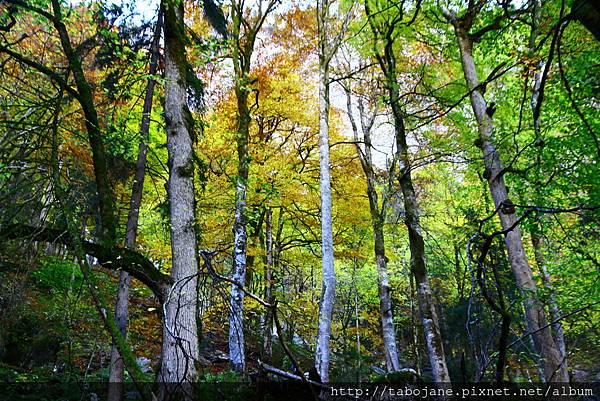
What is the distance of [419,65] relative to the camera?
31.0ft

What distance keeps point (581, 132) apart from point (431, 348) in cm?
512

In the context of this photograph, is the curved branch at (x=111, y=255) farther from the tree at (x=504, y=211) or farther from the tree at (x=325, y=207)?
the tree at (x=504, y=211)

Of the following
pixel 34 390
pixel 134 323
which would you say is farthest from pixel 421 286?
pixel 134 323

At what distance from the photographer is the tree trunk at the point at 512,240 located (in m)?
5.80

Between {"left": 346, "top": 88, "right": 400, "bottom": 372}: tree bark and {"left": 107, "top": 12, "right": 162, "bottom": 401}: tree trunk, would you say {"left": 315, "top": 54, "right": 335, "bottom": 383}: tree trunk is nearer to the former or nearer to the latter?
{"left": 346, "top": 88, "right": 400, "bottom": 372}: tree bark

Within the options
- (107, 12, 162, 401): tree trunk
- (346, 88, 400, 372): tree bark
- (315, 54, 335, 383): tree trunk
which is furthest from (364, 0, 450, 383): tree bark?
(107, 12, 162, 401): tree trunk

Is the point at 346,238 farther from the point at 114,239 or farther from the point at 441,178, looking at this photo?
the point at 114,239

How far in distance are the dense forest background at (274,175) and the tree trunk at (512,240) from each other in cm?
4

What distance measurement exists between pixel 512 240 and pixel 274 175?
648 cm

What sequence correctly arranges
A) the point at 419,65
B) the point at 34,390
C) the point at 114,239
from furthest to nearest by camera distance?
the point at 419,65, the point at 34,390, the point at 114,239

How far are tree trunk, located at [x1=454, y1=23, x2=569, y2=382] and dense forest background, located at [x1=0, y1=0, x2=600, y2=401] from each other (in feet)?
0.14

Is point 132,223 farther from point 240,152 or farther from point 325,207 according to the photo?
point 325,207

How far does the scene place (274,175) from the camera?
34.9 feet

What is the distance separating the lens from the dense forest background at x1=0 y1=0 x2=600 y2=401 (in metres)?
3.49
